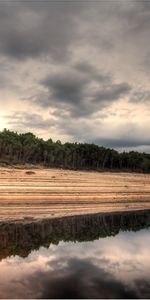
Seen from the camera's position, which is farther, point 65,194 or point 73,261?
point 65,194

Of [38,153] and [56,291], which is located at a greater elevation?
[38,153]

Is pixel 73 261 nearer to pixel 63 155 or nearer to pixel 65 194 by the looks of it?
pixel 65 194

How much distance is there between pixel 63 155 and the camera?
110125 millimetres

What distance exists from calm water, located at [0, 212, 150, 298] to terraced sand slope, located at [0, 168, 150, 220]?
10230 millimetres

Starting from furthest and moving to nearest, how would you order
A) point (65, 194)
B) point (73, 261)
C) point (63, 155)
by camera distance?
point (63, 155) < point (65, 194) < point (73, 261)

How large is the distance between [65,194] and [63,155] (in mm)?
60089

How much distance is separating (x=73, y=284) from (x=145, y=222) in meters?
18.4

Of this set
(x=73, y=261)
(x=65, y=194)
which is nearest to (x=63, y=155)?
(x=65, y=194)

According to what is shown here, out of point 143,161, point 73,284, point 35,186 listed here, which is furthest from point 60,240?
point 143,161

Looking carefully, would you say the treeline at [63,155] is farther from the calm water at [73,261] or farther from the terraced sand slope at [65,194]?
the calm water at [73,261]

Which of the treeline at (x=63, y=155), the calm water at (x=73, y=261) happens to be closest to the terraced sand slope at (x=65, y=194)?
the calm water at (x=73, y=261)

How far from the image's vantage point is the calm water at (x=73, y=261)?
1154 centimetres

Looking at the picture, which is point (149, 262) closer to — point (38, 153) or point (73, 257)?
point (73, 257)

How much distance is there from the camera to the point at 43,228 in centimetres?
2409
